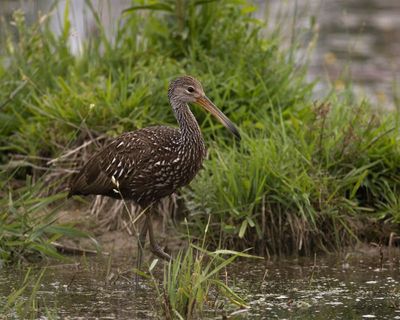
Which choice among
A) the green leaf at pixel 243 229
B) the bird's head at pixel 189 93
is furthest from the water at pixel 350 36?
the green leaf at pixel 243 229

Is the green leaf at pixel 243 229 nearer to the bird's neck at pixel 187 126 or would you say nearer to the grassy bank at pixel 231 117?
the grassy bank at pixel 231 117

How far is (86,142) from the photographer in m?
8.80

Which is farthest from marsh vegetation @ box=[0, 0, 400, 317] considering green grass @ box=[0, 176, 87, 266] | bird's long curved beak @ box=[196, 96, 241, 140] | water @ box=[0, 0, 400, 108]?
water @ box=[0, 0, 400, 108]

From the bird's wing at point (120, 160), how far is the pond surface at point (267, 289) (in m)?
0.56

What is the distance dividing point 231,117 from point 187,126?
3.94ft

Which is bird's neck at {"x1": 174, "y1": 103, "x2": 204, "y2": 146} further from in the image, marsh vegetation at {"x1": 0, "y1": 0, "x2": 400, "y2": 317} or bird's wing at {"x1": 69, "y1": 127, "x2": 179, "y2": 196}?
marsh vegetation at {"x1": 0, "y1": 0, "x2": 400, "y2": 317}

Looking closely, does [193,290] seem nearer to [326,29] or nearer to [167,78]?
[167,78]

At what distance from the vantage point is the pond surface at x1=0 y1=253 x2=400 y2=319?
663 centimetres

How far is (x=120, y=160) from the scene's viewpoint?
782 cm

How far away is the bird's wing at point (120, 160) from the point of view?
771 cm

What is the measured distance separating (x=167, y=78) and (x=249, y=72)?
71 cm

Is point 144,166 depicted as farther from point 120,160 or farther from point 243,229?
point 243,229

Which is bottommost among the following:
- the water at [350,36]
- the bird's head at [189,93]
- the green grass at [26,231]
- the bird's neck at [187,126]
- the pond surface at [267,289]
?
the pond surface at [267,289]

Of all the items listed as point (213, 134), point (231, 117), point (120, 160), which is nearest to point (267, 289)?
point (120, 160)
